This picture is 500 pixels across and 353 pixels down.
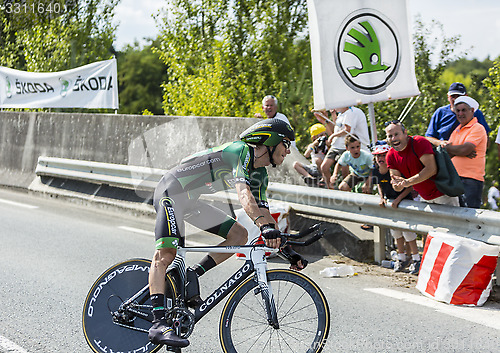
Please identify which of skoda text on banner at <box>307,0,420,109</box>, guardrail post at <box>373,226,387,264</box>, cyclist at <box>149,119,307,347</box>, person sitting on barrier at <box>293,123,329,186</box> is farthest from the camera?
person sitting on barrier at <box>293,123,329,186</box>

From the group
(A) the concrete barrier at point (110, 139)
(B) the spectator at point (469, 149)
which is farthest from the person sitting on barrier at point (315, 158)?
(B) the spectator at point (469, 149)

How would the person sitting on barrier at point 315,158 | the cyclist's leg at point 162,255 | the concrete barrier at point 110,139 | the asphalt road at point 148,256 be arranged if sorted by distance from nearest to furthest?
the cyclist's leg at point 162,255 → the asphalt road at point 148,256 → the person sitting on barrier at point 315,158 → the concrete barrier at point 110,139

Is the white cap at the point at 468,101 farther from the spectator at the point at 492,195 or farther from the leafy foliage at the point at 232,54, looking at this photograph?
the spectator at the point at 492,195

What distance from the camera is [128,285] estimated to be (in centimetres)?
503

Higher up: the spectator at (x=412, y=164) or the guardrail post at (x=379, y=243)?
the spectator at (x=412, y=164)

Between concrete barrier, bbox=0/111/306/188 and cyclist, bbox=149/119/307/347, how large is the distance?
186 inches

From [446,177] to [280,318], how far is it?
325 cm

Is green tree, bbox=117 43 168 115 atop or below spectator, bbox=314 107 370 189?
atop

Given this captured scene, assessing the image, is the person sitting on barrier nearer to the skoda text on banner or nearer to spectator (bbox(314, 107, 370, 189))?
spectator (bbox(314, 107, 370, 189))

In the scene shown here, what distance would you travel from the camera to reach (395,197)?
7.78m

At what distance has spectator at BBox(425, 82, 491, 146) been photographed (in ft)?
25.9

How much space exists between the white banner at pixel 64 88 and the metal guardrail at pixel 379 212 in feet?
10.1

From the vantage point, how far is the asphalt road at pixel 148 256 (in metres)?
5.38

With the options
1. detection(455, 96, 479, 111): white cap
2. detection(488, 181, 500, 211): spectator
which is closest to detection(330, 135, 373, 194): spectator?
detection(455, 96, 479, 111): white cap
